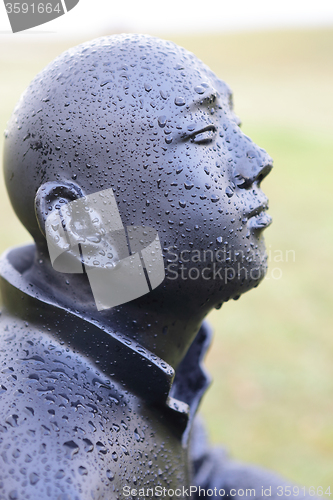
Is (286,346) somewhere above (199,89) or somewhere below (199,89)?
below

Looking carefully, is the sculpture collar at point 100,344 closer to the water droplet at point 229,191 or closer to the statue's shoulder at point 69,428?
the statue's shoulder at point 69,428

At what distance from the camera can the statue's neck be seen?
1589 mm

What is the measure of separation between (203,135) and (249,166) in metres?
0.20

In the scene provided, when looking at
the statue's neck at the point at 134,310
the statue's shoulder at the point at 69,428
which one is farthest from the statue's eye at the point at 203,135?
the statue's shoulder at the point at 69,428

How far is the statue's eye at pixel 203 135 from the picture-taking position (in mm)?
1497

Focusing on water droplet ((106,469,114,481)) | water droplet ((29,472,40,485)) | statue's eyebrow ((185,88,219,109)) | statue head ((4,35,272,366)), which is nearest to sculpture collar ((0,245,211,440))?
statue head ((4,35,272,366))

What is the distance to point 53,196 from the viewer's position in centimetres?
149

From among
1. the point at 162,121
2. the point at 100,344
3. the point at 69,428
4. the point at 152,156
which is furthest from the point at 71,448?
the point at 162,121

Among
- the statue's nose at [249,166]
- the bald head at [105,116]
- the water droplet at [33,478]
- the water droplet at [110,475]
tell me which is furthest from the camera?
the statue's nose at [249,166]

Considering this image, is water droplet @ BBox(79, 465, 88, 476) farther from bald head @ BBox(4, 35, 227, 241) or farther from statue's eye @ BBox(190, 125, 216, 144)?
statue's eye @ BBox(190, 125, 216, 144)

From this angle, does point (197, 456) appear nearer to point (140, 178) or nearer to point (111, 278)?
point (111, 278)

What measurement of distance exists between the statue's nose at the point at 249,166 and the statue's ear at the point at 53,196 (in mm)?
513

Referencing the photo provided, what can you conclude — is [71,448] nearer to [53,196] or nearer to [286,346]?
[53,196]

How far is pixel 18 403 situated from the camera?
1.36 metres
